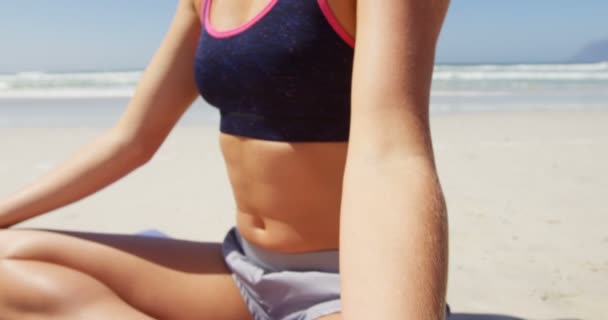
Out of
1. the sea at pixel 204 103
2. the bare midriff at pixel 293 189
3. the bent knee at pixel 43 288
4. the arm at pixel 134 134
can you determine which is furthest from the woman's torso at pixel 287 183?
the sea at pixel 204 103

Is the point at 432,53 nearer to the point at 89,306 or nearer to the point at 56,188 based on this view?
the point at 89,306

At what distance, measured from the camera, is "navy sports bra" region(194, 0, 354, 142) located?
1.08 m

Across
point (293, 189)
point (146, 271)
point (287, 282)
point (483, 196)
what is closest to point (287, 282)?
point (287, 282)

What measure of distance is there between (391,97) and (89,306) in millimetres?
898

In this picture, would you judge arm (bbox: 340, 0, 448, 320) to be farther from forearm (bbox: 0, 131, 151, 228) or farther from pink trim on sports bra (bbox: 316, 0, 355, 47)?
forearm (bbox: 0, 131, 151, 228)

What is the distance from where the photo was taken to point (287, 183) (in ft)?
4.05

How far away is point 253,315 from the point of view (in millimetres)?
1418

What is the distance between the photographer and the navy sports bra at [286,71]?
3.54 feet

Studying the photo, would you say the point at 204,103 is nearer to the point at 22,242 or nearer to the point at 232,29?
the point at 22,242

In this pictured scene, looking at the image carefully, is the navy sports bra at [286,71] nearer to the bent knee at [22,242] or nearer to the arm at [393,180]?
the arm at [393,180]

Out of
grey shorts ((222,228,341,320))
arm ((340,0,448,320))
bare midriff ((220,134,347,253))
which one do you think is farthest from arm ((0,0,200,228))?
arm ((340,0,448,320))

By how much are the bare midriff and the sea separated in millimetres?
7007

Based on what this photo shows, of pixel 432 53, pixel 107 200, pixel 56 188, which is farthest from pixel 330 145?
pixel 107 200

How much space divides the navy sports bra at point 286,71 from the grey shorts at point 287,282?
0.92 ft
